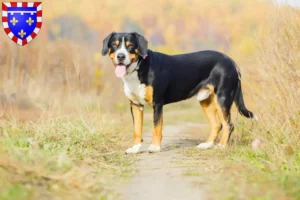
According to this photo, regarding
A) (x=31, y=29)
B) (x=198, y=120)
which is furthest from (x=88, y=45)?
(x=31, y=29)

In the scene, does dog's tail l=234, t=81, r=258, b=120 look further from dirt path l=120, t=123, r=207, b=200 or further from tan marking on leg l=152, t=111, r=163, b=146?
tan marking on leg l=152, t=111, r=163, b=146

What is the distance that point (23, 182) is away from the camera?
4.90 meters

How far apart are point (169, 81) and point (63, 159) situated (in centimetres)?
292

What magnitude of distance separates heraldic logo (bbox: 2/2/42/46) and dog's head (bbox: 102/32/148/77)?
3008 mm

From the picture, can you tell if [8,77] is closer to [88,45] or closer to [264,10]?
[88,45]

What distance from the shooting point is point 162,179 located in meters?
6.01

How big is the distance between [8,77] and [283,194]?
7.45 m

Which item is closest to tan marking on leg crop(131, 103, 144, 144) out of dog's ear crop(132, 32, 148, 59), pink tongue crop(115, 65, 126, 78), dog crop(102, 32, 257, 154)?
dog crop(102, 32, 257, 154)

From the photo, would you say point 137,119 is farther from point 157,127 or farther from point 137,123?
point 157,127

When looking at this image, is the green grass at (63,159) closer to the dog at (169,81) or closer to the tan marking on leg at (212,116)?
the dog at (169,81)

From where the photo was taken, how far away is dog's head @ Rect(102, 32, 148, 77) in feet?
25.3

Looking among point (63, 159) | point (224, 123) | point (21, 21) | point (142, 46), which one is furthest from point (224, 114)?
point (21, 21)

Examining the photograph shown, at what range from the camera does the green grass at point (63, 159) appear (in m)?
4.90

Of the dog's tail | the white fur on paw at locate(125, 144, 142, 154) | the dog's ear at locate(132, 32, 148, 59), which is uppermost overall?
the dog's ear at locate(132, 32, 148, 59)
